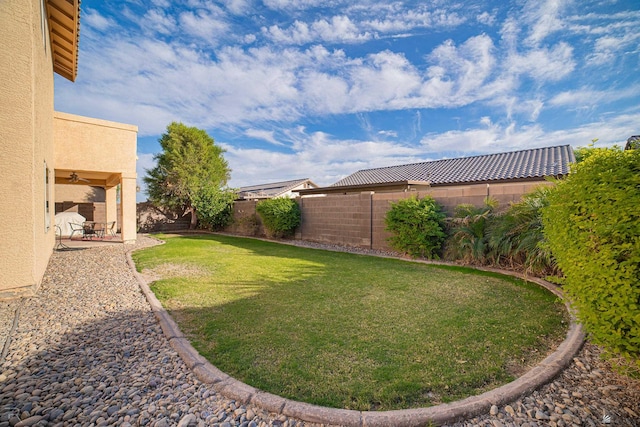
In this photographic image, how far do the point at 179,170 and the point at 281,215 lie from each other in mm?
12257

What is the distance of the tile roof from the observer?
594 inches

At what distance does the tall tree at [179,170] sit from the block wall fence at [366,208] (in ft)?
36.1

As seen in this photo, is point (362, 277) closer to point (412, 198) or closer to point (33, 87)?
point (412, 198)

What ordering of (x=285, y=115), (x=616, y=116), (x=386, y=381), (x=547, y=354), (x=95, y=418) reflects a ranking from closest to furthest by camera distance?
(x=95, y=418) → (x=386, y=381) → (x=547, y=354) → (x=616, y=116) → (x=285, y=115)

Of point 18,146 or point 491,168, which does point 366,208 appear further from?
point 491,168

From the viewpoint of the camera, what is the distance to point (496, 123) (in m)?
15.3

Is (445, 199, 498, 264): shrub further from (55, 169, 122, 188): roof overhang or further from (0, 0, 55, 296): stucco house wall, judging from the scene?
(55, 169, 122, 188): roof overhang

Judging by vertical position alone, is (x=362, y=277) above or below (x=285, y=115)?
below

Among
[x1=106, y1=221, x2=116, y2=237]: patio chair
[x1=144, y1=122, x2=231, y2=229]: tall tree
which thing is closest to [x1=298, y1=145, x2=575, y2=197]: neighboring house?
[x1=144, y1=122, x2=231, y2=229]: tall tree

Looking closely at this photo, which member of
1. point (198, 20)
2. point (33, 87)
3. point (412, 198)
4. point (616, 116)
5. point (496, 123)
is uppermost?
point (198, 20)

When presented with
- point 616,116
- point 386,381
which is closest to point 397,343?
point 386,381

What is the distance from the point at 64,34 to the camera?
8086 mm

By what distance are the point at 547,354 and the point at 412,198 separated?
6.58m

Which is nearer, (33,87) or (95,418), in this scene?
(95,418)
